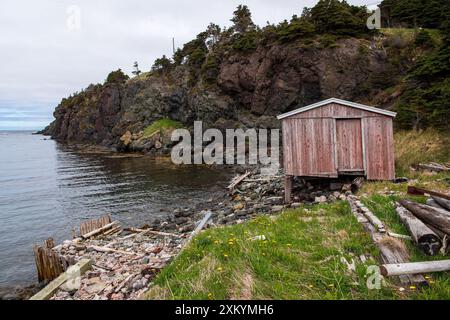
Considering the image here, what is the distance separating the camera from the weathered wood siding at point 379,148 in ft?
55.3

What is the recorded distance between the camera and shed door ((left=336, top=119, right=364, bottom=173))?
1722 centimetres

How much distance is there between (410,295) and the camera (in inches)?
215

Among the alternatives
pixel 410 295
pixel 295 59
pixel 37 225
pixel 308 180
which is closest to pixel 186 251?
pixel 410 295

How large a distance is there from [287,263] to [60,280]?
7.41m

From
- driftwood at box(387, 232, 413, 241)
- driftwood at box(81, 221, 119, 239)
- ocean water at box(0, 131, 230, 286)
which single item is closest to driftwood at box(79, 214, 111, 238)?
driftwood at box(81, 221, 119, 239)

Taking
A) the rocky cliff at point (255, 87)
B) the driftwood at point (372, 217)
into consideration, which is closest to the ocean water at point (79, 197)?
the driftwood at point (372, 217)

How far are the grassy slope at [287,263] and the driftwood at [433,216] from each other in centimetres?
56

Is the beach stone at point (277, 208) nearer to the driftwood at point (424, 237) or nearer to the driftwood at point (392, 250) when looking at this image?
the driftwood at point (392, 250)

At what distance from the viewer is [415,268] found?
5.75m

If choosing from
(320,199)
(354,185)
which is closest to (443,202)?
(320,199)

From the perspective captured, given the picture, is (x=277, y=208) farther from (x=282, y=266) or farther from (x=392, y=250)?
(x=282, y=266)

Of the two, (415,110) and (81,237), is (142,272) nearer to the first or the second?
(81,237)

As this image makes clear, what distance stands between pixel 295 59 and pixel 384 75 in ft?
37.1

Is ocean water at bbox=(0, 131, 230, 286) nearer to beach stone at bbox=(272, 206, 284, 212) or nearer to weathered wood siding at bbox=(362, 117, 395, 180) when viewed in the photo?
beach stone at bbox=(272, 206, 284, 212)
